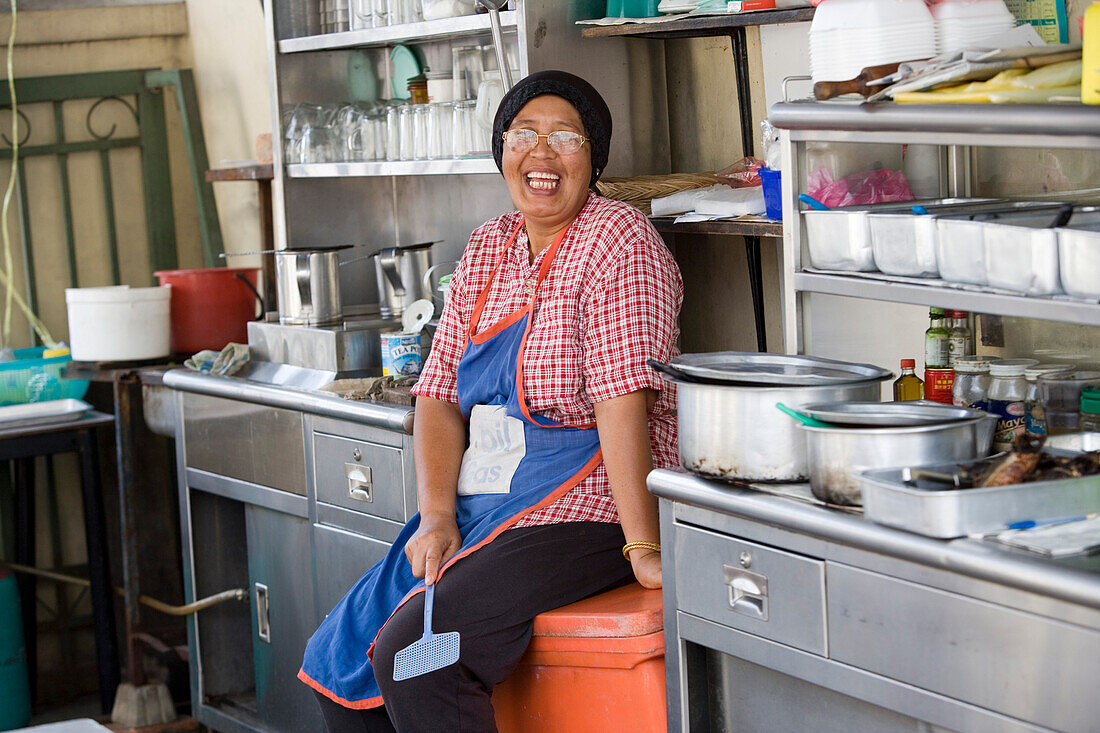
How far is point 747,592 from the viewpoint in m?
2.26

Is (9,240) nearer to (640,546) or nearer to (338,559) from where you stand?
(338,559)

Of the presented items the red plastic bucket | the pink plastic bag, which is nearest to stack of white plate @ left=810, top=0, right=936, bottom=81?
the pink plastic bag

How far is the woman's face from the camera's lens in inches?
113

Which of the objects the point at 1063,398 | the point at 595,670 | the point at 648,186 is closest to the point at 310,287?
the point at 648,186

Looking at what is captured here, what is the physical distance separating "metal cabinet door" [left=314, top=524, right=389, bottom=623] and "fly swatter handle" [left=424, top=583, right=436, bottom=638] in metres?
0.71

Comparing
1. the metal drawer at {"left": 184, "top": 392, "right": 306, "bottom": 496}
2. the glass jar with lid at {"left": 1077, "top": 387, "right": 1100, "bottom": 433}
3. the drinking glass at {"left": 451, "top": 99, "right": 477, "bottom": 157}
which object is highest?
the drinking glass at {"left": 451, "top": 99, "right": 477, "bottom": 157}

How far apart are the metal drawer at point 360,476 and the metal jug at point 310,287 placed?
0.52 m

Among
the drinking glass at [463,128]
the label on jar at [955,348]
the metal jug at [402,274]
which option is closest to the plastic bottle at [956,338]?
the label on jar at [955,348]

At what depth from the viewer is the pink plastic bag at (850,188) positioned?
2457 millimetres

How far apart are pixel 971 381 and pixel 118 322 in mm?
2855

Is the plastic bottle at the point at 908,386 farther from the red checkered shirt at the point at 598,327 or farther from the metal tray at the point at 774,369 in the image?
the red checkered shirt at the point at 598,327

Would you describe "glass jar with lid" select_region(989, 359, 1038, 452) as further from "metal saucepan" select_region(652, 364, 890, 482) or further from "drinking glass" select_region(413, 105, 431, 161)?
"drinking glass" select_region(413, 105, 431, 161)

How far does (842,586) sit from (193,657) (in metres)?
2.73

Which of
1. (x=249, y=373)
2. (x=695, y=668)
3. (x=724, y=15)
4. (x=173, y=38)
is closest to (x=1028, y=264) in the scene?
(x=695, y=668)
